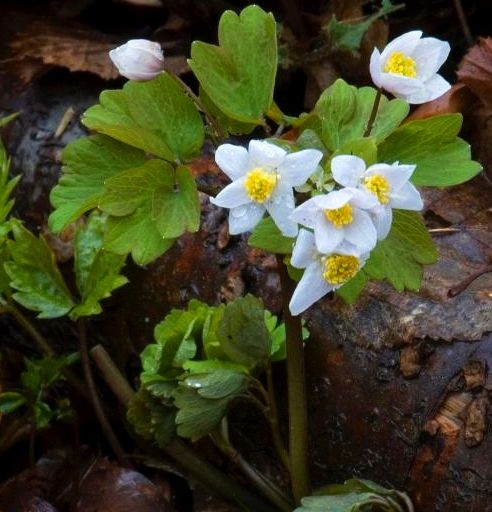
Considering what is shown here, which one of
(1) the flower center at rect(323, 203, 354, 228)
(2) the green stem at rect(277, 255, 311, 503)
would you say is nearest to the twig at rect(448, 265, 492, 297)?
(2) the green stem at rect(277, 255, 311, 503)

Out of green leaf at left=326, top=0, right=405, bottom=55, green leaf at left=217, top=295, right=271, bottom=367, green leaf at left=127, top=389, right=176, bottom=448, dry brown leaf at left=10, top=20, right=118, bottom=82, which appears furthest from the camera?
dry brown leaf at left=10, top=20, right=118, bottom=82

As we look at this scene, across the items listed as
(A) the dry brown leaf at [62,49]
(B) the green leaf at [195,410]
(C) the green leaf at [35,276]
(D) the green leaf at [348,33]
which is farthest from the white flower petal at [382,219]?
(A) the dry brown leaf at [62,49]

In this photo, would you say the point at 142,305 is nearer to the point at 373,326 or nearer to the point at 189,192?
the point at 373,326

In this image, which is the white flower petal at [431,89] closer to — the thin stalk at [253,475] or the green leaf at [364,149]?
the green leaf at [364,149]

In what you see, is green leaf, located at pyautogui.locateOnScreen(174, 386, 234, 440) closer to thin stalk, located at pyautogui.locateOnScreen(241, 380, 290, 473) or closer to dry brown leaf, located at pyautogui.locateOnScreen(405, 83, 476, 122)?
thin stalk, located at pyautogui.locateOnScreen(241, 380, 290, 473)

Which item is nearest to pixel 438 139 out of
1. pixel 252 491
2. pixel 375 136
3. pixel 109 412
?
pixel 375 136

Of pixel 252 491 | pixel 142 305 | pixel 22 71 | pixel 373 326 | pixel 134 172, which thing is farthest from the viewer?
pixel 22 71
